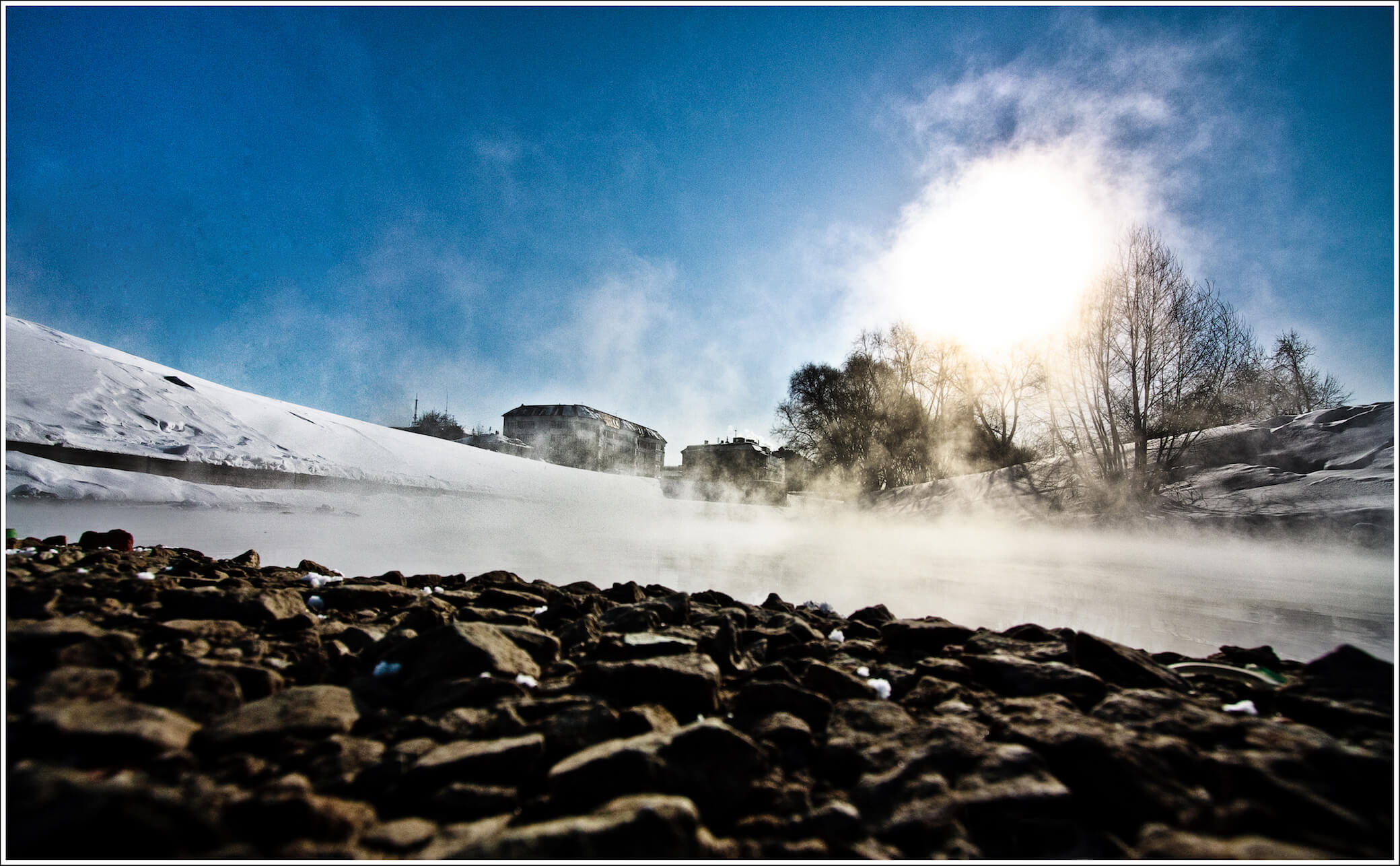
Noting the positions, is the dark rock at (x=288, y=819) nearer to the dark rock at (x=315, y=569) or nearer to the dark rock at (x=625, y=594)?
the dark rock at (x=625, y=594)

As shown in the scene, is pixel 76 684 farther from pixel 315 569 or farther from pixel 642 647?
pixel 315 569

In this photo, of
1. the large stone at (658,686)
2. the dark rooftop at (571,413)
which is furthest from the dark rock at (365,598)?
the dark rooftop at (571,413)

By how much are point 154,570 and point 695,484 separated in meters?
14.3

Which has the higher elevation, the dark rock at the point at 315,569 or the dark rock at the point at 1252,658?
the dark rock at the point at 1252,658

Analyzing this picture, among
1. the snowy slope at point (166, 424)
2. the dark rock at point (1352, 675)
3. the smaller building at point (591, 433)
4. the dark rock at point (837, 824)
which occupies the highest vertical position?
the smaller building at point (591, 433)

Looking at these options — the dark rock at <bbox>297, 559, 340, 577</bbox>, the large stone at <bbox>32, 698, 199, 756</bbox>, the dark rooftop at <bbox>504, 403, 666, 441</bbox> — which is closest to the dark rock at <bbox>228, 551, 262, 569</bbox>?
the dark rock at <bbox>297, 559, 340, 577</bbox>

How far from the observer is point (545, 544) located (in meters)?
6.04

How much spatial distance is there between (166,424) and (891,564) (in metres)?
7.86

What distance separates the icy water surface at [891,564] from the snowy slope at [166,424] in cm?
53

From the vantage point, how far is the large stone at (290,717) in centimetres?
141

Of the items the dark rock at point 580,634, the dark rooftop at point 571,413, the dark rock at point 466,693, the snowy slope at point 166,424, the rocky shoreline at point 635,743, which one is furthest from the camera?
the dark rooftop at point 571,413

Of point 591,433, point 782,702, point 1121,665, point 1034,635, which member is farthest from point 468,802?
point 591,433

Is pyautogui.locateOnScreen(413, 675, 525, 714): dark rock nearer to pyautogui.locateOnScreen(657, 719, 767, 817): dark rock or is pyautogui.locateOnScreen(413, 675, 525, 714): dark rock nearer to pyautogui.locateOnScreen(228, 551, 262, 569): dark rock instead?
pyautogui.locateOnScreen(657, 719, 767, 817): dark rock

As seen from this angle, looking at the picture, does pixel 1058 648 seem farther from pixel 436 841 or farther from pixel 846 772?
pixel 436 841
